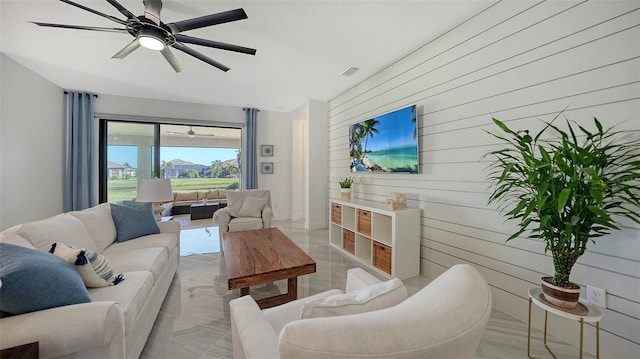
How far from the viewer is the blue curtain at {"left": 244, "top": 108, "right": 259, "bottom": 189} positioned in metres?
5.77

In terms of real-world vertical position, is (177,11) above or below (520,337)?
above

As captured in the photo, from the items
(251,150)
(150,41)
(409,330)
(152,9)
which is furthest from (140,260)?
(251,150)

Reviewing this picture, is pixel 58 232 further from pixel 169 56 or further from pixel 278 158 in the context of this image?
pixel 278 158

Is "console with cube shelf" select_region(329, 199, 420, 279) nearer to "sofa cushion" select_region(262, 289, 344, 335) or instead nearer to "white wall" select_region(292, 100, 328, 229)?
"white wall" select_region(292, 100, 328, 229)

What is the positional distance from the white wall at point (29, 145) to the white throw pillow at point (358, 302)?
4677mm

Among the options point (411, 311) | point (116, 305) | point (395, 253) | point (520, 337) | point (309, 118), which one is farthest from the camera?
point (309, 118)

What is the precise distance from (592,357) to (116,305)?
9.37 feet

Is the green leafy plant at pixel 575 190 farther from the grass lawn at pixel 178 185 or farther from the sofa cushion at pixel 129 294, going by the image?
the grass lawn at pixel 178 185

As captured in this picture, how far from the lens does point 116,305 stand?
3.87ft

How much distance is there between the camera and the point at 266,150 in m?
6.05

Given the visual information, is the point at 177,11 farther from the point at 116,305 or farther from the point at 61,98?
the point at 61,98

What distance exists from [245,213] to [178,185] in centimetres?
464

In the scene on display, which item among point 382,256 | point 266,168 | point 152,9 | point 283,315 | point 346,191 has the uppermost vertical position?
point 152,9

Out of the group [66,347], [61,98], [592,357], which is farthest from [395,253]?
[61,98]
